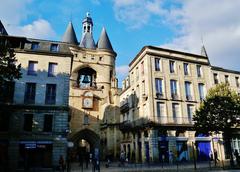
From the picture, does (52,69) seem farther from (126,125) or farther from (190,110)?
(190,110)

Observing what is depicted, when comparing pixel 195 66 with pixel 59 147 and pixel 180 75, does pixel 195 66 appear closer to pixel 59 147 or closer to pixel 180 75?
pixel 180 75

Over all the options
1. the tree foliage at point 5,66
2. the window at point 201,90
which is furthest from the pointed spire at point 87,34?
the tree foliage at point 5,66

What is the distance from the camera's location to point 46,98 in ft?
76.2

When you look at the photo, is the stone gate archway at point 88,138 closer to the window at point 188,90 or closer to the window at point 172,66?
the window at point 188,90

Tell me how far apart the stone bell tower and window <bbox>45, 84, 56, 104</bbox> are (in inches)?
558

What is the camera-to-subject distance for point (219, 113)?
Answer: 773 inches

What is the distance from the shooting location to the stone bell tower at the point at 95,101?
37.3 m

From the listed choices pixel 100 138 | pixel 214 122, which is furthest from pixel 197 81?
pixel 100 138

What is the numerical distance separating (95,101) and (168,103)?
16.6m

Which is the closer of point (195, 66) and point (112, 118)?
point (195, 66)

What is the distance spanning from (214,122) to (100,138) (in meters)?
23.3

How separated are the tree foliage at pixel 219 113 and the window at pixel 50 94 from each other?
14212 millimetres

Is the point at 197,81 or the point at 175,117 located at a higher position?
the point at 197,81

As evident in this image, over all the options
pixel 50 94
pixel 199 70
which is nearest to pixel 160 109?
pixel 199 70
